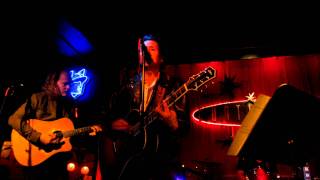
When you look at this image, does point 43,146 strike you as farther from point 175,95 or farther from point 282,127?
point 282,127

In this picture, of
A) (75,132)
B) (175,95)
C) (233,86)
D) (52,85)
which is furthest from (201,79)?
(52,85)

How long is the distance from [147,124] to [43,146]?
1785 mm

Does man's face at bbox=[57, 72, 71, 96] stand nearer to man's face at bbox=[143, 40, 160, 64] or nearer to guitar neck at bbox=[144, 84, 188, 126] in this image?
man's face at bbox=[143, 40, 160, 64]

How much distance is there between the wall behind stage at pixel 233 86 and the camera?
520cm

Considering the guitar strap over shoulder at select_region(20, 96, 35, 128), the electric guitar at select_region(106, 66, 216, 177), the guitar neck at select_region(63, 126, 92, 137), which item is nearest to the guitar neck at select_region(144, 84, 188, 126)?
the electric guitar at select_region(106, 66, 216, 177)

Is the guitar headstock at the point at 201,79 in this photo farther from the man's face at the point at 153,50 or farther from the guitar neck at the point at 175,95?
the man's face at the point at 153,50

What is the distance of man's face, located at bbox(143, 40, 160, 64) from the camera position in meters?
4.16

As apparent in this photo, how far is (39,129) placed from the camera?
462 cm

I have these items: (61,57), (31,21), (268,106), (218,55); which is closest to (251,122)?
(268,106)

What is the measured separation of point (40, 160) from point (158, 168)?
197cm

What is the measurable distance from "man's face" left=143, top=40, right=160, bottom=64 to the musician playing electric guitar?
55.3 inches

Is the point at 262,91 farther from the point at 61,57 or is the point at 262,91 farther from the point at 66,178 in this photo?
the point at 61,57

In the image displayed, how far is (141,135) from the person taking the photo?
360 centimetres

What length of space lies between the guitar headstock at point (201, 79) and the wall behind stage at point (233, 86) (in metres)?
1.43
